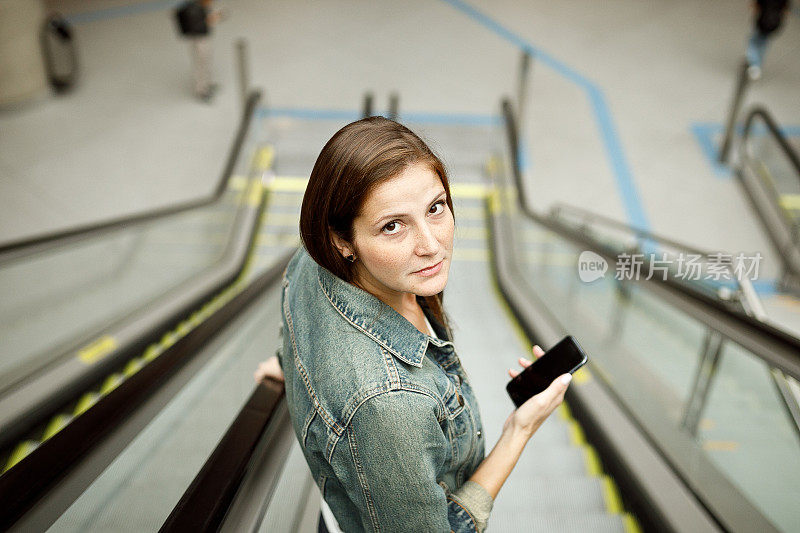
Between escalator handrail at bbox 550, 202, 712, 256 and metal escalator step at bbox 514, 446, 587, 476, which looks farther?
escalator handrail at bbox 550, 202, 712, 256

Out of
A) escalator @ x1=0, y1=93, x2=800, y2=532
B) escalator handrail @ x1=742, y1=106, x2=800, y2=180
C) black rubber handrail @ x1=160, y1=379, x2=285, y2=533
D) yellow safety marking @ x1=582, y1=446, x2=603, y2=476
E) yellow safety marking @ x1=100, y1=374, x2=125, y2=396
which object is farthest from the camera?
escalator handrail @ x1=742, y1=106, x2=800, y2=180

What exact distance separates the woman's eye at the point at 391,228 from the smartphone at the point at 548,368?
56 centimetres

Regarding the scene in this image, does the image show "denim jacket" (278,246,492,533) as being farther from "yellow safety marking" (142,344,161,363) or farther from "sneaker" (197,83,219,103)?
"sneaker" (197,83,219,103)

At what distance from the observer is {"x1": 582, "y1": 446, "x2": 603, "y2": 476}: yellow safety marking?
9.56 feet

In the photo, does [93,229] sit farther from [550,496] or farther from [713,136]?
[713,136]

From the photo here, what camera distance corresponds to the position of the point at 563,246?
13.8 feet

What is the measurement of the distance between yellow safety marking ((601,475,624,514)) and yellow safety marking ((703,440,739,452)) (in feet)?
1.59

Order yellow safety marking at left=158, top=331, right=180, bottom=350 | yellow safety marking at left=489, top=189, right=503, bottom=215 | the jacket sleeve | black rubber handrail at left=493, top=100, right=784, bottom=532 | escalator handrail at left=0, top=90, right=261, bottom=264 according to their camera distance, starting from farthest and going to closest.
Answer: yellow safety marking at left=489, top=189, right=503, bottom=215 → yellow safety marking at left=158, top=331, right=180, bottom=350 → escalator handrail at left=0, top=90, right=261, bottom=264 → black rubber handrail at left=493, top=100, right=784, bottom=532 → the jacket sleeve

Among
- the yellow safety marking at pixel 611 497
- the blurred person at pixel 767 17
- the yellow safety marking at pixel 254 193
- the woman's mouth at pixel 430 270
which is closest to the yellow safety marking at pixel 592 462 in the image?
the yellow safety marking at pixel 611 497

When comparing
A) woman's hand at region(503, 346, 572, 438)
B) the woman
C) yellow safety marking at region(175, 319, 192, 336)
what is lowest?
yellow safety marking at region(175, 319, 192, 336)

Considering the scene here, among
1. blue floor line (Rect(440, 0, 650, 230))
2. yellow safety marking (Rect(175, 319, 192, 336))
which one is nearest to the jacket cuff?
yellow safety marking (Rect(175, 319, 192, 336))

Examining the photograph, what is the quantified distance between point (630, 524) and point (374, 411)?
77.6 inches

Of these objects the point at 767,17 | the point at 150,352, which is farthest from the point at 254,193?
the point at 767,17

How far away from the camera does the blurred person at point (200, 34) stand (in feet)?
25.3
